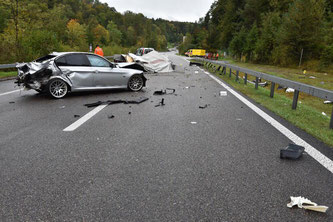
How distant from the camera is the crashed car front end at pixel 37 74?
862cm

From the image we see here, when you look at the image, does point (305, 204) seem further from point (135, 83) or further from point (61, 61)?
point (135, 83)

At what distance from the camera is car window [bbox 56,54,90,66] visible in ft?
30.1

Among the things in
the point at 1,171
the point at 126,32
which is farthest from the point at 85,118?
the point at 126,32

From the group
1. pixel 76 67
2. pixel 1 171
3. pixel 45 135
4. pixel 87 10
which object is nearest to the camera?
pixel 1 171

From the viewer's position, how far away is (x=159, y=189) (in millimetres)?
3127

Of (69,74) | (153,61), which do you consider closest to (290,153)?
(69,74)

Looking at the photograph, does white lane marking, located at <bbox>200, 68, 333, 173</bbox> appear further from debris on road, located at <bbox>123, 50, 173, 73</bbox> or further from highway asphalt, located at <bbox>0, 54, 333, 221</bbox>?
debris on road, located at <bbox>123, 50, 173, 73</bbox>

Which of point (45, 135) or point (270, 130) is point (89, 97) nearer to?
point (45, 135)

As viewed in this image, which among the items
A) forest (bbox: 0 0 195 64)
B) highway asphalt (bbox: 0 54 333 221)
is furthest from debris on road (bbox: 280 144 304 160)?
forest (bbox: 0 0 195 64)

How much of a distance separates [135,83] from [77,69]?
2.53 metres

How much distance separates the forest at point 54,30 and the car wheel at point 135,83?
505 inches

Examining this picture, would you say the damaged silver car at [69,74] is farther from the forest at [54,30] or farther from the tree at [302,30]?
the tree at [302,30]

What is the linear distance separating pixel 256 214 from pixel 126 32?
142 m

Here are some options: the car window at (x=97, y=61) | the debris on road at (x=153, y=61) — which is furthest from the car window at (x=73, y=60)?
the debris on road at (x=153, y=61)
